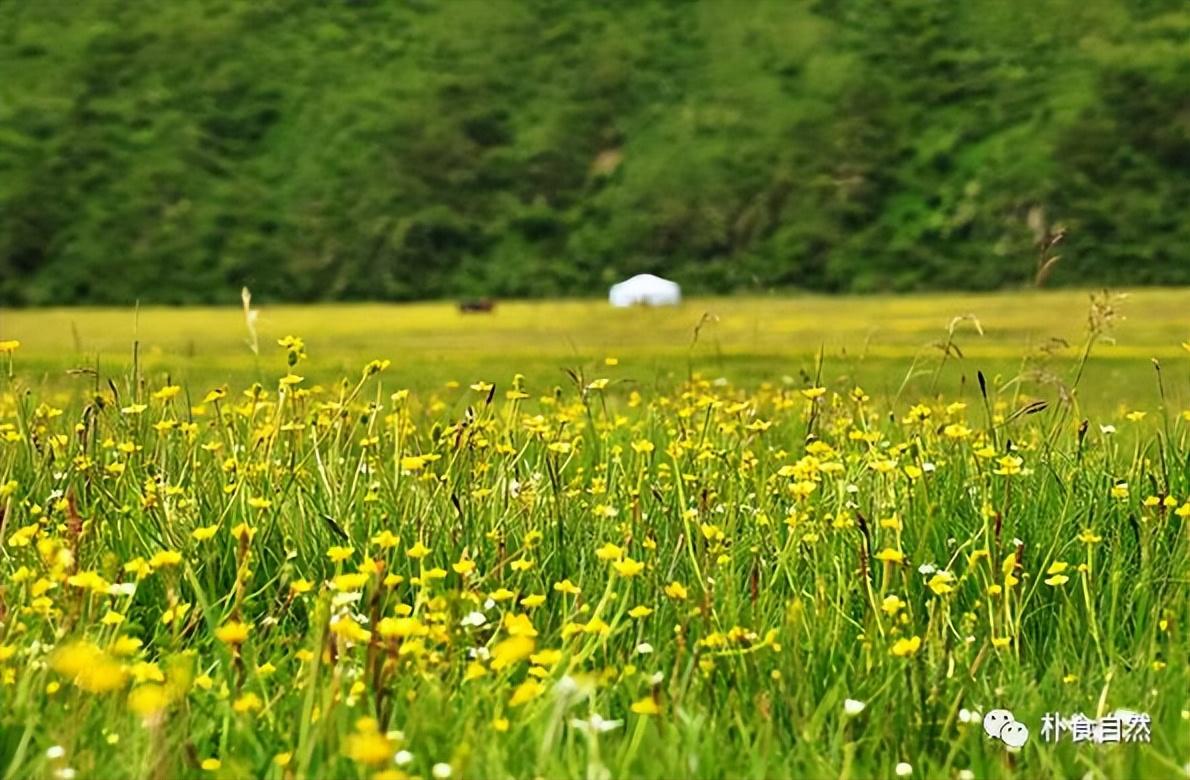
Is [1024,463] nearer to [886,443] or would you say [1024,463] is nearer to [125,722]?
[886,443]

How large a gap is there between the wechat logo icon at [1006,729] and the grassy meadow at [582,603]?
31 millimetres

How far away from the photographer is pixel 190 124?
9462 centimetres

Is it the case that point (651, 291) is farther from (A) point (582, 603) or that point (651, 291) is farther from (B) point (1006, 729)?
(B) point (1006, 729)

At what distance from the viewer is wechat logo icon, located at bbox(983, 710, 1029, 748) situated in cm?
259

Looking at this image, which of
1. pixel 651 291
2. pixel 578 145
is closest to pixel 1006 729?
pixel 651 291

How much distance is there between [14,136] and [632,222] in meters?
41.0

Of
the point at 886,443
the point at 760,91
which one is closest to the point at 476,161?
the point at 760,91

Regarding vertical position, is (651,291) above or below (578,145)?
below

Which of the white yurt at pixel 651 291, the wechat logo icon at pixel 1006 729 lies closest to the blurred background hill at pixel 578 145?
the white yurt at pixel 651 291

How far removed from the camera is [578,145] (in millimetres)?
96312

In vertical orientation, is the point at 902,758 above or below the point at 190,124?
below

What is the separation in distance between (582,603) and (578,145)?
9462cm

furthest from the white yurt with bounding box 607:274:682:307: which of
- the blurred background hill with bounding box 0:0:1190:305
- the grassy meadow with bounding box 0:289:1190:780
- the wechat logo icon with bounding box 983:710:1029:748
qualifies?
the wechat logo icon with bounding box 983:710:1029:748

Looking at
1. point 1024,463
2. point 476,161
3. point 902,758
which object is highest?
point 476,161
